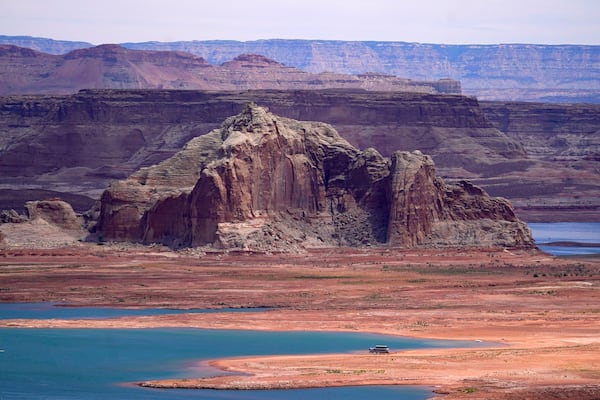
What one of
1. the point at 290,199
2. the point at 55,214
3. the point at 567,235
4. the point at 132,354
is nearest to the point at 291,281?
the point at 290,199

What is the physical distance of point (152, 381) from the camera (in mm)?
51562

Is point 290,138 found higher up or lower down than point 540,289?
higher up

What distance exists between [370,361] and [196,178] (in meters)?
48.3

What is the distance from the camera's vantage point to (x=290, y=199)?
327 ft

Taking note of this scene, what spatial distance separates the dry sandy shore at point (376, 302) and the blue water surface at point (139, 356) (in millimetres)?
1219

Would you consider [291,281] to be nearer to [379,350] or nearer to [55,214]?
[55,214]

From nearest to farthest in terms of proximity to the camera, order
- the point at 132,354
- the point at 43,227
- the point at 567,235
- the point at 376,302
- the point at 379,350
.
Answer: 1. the point at 379,350
2. the point at 132,354
3. the point at 376,302
4. the point at 43,227
5. the point at 567,235

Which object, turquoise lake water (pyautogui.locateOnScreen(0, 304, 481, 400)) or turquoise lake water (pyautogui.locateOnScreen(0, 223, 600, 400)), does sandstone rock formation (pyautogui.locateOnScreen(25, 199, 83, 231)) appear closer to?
turquoise lake water (pyautogui.locateOnScreen(0, 223, 600, 400))

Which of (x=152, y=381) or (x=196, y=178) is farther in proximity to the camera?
(x=196, y=178)

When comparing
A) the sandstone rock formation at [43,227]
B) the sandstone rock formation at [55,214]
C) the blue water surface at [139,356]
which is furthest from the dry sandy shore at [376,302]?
the sandstone rock formation at [55,214]

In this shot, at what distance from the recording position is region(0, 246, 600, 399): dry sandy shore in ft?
168

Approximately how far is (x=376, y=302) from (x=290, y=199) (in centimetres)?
2444

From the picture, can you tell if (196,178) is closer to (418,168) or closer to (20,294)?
(418,168)

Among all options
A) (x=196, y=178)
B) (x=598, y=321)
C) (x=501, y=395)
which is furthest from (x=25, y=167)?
(x=501, y=395)
